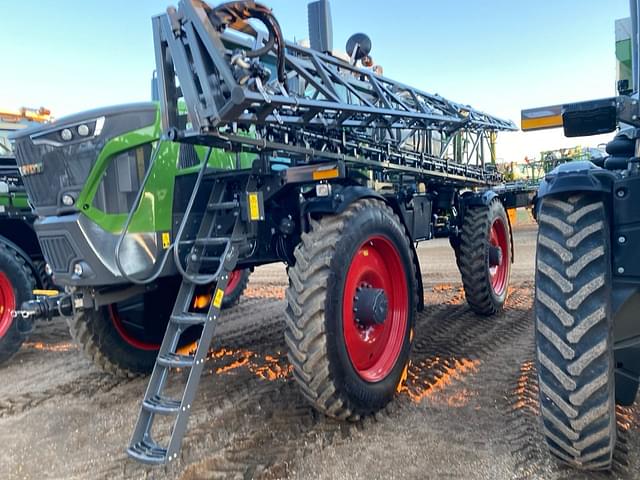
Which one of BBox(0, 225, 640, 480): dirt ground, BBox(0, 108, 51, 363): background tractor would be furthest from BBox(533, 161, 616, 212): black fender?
BBox(0, 108, 51, 363): background tractor

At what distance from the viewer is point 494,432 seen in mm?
2916

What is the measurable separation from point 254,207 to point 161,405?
4.50 ft

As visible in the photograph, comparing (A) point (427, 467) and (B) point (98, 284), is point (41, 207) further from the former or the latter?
(A) point (427, 467)

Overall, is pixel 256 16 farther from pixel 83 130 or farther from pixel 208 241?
pixel 208 241

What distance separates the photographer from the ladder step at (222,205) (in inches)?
132

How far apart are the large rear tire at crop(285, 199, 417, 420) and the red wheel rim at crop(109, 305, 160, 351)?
5.88ft

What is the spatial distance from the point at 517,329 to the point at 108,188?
4288 millimetres

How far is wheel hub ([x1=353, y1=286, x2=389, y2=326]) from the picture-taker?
3281 mm

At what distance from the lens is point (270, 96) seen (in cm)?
272

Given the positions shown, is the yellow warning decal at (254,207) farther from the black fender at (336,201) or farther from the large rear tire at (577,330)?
the large rear tire at (577,330)

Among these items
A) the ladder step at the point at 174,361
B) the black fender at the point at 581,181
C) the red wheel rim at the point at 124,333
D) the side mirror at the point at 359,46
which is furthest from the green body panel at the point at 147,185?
the black fender at the point at 581,181

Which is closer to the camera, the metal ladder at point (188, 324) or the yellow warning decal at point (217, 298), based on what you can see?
the metal ladder at point (188, 324)

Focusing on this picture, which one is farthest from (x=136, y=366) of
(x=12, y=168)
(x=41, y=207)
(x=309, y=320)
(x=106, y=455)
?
(x=12, y=168)

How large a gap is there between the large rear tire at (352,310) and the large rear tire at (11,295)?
3.35 meters
